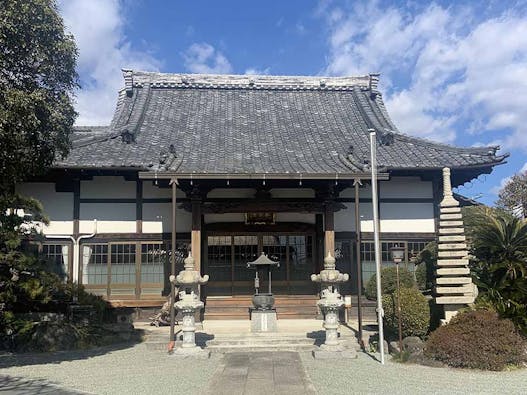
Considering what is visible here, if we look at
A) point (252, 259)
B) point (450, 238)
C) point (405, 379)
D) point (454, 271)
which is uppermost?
point (450, 238)

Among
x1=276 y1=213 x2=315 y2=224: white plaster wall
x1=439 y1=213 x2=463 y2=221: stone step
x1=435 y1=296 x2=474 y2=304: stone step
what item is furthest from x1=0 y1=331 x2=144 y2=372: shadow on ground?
x1=439 y1=213 x2=463 y2=221: stone step

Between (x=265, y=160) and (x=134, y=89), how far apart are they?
8307 mm

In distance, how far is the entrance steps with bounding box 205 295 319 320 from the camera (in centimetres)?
1577

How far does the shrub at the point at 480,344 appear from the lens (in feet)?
32.2

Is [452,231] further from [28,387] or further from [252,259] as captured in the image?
[28,387]

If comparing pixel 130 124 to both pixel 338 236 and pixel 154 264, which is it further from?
pixel 338 236

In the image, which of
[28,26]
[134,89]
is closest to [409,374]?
[28,26]

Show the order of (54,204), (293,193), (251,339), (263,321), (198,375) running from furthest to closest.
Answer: (293,193) → (54,204) → (263,321) → (251,339) → (198,375)

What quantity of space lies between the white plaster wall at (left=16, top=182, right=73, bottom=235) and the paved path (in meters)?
7.46

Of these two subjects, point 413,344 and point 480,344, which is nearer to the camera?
point 480,344

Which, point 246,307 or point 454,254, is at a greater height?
point 454,254

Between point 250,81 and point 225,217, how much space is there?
7.42 m

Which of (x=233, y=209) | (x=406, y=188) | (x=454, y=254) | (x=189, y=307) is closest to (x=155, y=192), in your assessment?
(x=233, y=209)

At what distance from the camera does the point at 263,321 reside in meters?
13.3
